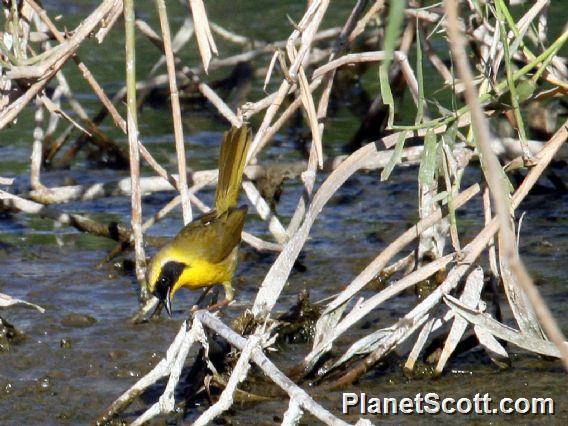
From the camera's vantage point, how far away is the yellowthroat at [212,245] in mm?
5062

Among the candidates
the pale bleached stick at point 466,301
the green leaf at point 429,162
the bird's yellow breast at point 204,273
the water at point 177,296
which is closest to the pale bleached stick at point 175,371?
the water at point 177,296

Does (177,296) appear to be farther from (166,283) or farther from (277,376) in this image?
(277,376)

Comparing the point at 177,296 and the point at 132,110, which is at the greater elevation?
the point at 132,110

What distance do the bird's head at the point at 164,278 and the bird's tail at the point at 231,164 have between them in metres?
0.55

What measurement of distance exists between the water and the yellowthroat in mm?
245

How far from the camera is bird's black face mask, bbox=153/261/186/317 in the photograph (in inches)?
196

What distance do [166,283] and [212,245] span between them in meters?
0.37

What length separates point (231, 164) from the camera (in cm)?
537

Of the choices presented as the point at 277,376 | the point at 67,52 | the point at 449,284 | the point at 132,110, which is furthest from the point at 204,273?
the point at 277,376

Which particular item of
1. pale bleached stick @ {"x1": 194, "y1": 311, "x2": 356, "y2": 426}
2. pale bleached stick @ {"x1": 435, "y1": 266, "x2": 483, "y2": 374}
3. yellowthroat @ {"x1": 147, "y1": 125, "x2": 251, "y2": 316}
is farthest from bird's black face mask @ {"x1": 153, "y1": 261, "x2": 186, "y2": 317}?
pale bleached stick @ {"x1": 435, "y1": 266, "x2": 483, "y2": 374}

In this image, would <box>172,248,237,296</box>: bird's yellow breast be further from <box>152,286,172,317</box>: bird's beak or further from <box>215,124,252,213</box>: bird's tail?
<box>215,124,252,213</box>: bird's tail

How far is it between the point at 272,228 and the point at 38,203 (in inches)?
63.9

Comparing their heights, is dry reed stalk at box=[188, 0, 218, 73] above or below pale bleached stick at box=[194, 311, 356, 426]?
above

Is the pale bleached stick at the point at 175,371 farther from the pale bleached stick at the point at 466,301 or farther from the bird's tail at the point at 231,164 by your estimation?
the bird's tail at the point at 231,164
